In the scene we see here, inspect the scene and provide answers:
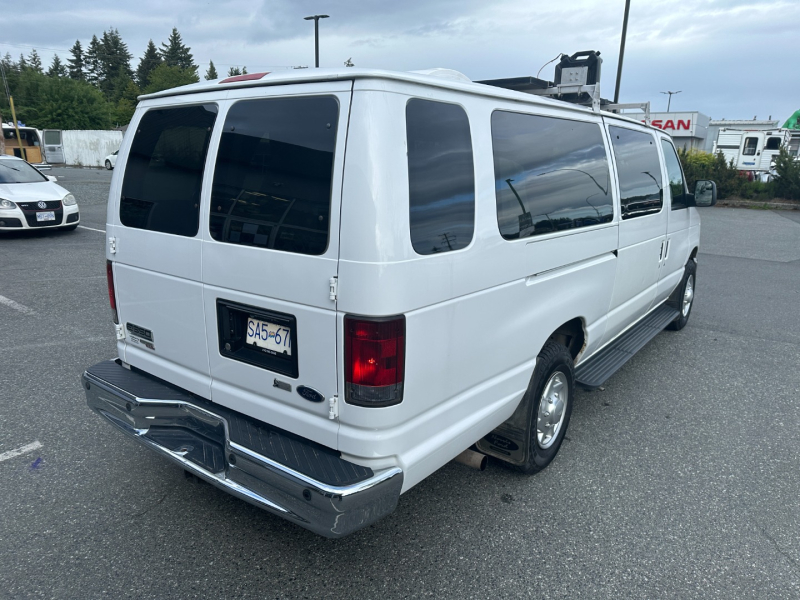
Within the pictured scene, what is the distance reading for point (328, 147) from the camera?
2.21 meters

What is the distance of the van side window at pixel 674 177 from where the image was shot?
5121 millimetres

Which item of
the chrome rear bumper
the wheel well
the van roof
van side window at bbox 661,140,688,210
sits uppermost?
the van roof

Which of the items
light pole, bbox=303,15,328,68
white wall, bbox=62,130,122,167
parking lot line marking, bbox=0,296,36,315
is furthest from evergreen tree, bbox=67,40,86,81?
parking lot line marking, bbox=0,296,36,315

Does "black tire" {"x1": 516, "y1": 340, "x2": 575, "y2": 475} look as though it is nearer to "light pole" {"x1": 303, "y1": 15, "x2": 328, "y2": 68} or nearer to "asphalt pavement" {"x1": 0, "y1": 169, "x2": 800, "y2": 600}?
"asphalt pavement" {"x1": 0, "y1": 169, "x2": 800, "y2": 600}

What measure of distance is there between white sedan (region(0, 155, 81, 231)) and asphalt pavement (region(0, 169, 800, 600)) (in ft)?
21.3

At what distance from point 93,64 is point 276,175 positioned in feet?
348

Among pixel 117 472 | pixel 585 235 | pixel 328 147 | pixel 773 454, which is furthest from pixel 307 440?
pixel 773 454

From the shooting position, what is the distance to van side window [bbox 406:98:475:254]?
7.31 feet

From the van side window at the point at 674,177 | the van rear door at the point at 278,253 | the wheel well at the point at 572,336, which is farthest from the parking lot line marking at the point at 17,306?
the van side window at the point at 674,177

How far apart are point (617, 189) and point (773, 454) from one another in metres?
2.01

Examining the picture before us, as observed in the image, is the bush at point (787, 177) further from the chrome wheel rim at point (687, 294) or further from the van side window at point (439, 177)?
the van side window at point (439, 177)

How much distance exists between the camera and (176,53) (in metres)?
90.3

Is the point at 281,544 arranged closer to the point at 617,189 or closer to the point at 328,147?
the point at 328,147

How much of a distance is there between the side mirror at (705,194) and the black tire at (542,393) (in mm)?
2991
